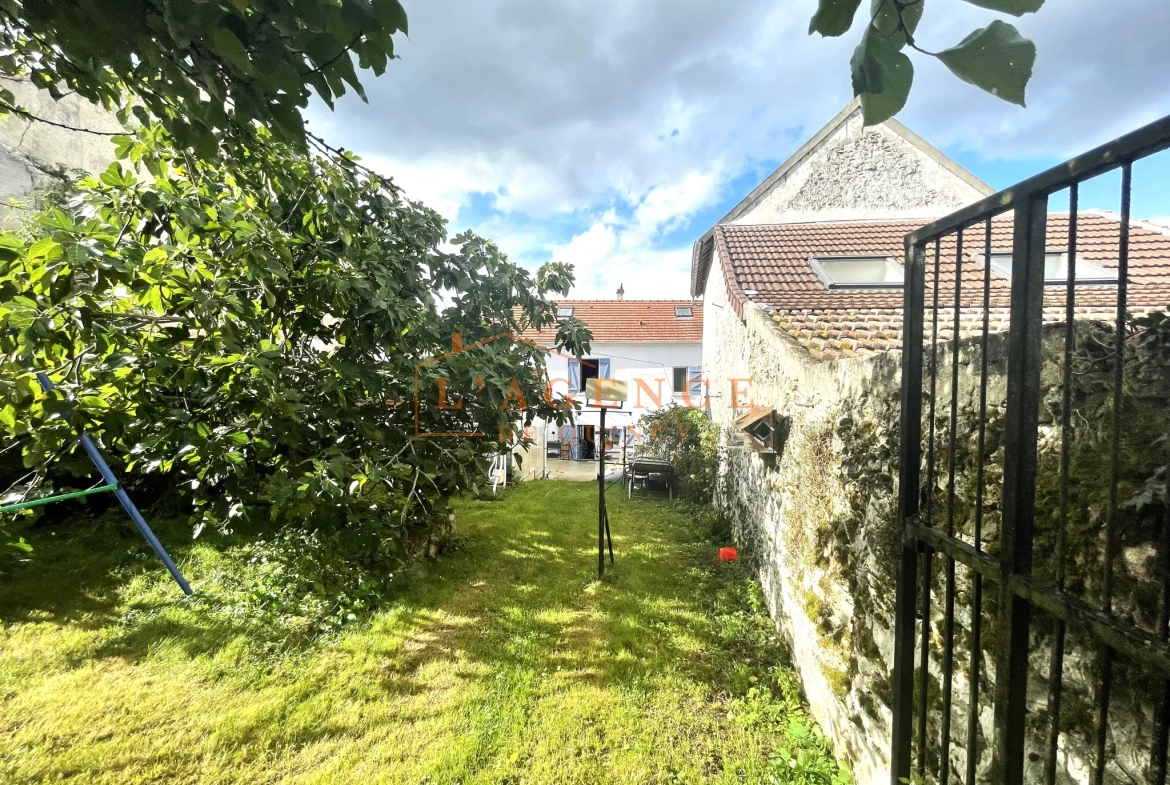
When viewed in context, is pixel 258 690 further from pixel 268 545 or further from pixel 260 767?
pixel 268 545

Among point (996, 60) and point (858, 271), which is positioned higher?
point (858, 271)

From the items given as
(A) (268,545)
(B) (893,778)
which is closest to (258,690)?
(A) (268,545)

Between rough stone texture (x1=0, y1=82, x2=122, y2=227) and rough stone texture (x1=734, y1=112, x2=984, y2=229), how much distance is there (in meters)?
9.95

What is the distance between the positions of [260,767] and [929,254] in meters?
6.73

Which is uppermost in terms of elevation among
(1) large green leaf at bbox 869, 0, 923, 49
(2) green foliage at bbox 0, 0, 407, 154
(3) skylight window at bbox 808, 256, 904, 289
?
(3) skylight window at bbox 808, 256, 904, 289

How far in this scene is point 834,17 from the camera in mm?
695

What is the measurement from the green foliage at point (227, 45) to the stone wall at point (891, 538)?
6.94ft

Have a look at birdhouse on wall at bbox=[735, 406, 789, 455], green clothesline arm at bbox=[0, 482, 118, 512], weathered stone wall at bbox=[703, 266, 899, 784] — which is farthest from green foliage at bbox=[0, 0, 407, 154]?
birdhouse on wall at bbox=[735, 406, 789, 455]

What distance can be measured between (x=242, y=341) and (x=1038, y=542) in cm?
446

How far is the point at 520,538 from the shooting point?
6070 millimetres

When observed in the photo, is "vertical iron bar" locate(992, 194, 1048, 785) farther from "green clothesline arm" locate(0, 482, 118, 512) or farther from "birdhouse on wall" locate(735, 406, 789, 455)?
"green clothesline arm" locate(0, 482, 118, 512)

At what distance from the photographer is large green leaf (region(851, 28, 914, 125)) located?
70cm

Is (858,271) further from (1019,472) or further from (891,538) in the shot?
(1019,472)

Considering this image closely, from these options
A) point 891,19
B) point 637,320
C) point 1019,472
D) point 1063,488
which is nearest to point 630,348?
point 637,320
